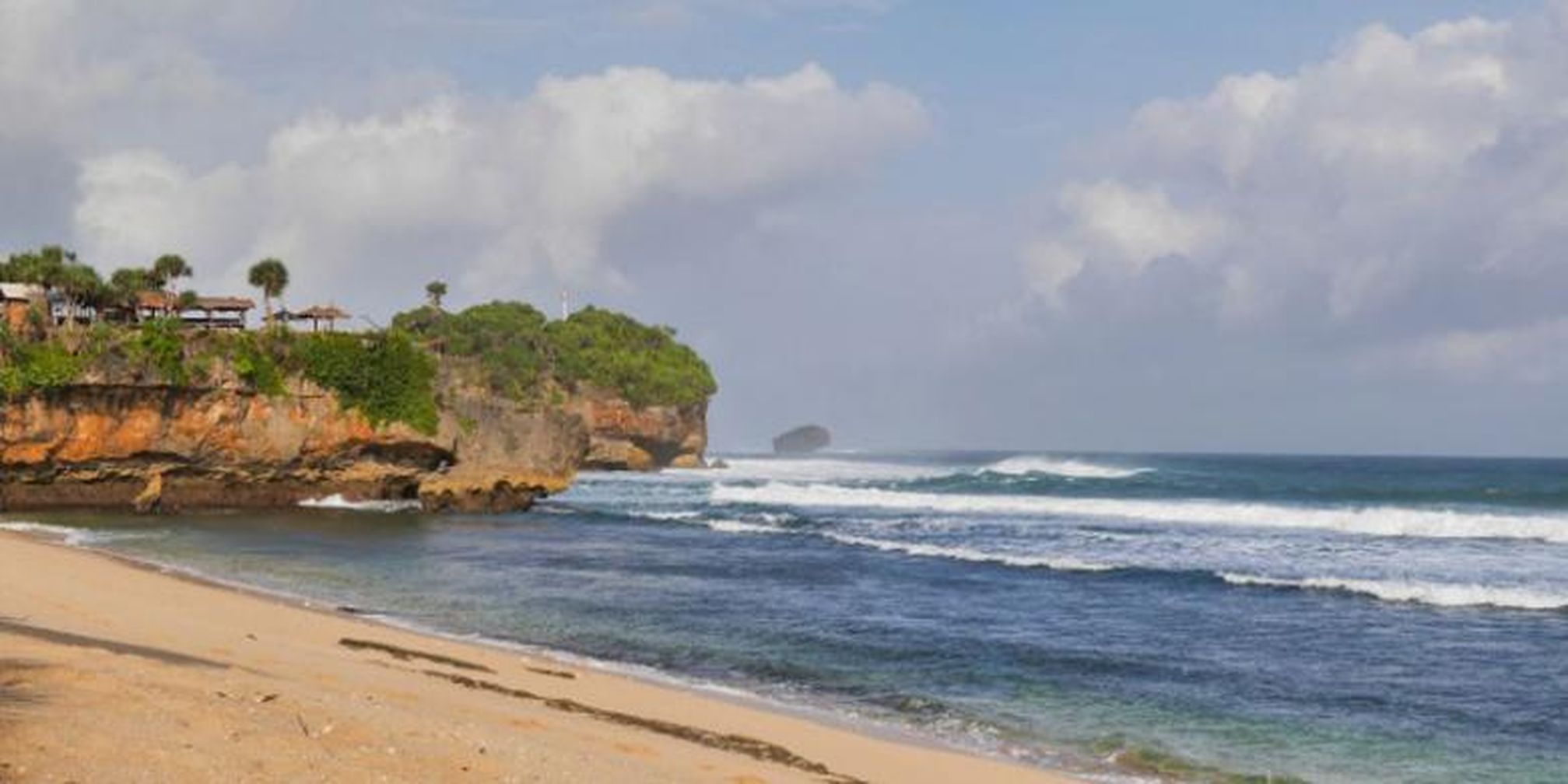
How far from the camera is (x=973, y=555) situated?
121 ft

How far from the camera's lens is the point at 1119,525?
1971 inches

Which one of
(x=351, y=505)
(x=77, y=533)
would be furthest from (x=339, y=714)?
(x=351, y=505)

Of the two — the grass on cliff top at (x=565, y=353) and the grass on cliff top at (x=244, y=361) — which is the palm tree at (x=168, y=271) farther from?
the grass on cliff top at (x=565, y=353)

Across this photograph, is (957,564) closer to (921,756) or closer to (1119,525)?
(1119,525)

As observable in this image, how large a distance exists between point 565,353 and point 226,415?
62197 millimetres

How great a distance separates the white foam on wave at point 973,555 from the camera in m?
33.5

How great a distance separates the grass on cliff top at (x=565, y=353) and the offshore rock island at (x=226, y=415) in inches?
1703

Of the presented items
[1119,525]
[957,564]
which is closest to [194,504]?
[957,564]

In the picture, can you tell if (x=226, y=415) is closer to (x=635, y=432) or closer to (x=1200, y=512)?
(x=1200, y=512)

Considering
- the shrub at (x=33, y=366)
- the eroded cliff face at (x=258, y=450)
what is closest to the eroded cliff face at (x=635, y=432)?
the eroded cliff face at (x=258, y=450)

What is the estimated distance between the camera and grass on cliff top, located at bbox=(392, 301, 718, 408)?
103375mm

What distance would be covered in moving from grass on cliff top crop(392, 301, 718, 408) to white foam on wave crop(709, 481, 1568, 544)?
3322 centimetres

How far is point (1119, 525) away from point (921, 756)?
38309mm

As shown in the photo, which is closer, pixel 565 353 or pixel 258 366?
pixel 258 366
